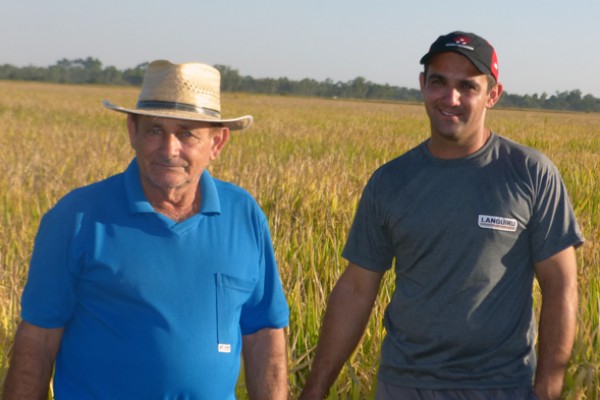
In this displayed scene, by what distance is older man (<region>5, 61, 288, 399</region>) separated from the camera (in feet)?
6.06

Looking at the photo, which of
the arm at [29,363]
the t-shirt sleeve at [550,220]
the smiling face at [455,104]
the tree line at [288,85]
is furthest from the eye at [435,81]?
the tree line at [288,85]

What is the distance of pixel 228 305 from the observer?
1.95 m

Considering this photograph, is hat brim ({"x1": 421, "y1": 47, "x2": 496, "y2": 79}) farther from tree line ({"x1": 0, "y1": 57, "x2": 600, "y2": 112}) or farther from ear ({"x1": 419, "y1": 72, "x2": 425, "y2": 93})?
tree line ({"x1": 0, "y1": 57, "x2": 600, "y2": 112})

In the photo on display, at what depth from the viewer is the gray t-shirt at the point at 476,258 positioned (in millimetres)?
2154

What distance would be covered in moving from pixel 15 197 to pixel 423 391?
407cm

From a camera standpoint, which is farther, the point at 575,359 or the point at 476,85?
the point at 575,359

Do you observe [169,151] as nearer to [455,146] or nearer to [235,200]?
[235,200]

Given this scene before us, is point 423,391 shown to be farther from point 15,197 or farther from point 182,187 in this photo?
point 15,197

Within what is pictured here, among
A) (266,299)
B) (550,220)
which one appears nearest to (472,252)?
(550,220)

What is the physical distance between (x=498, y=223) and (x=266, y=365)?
2.48ft

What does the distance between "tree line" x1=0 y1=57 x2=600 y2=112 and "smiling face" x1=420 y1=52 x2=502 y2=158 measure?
102 metres

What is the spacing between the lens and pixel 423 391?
220 cm

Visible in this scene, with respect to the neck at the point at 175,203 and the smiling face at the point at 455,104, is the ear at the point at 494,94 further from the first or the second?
the neck at the point at 175,203

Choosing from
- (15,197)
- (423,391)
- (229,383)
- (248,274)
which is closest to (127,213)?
(248,274)
